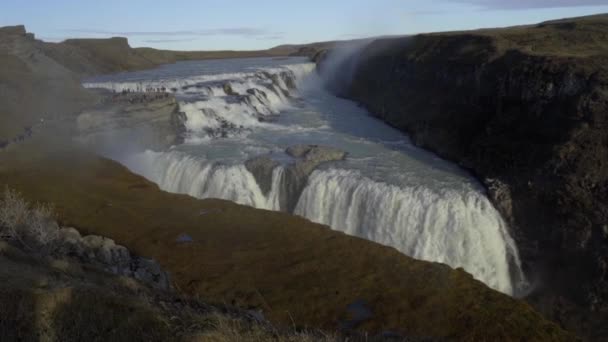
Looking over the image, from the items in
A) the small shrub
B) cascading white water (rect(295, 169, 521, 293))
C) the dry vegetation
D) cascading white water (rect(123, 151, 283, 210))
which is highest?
the dry vegetation

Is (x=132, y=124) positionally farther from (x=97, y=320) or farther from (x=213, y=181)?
(x=97, y=320)

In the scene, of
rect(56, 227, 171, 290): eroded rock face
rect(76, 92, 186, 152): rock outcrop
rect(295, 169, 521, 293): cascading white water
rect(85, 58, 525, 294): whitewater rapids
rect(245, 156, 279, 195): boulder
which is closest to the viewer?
rect(56, 227, 171, 290): eroded rock face

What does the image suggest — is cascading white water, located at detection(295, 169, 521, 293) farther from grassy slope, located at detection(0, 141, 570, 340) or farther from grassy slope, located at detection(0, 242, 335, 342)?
grassy slope, located at detection(0, 242, 335, 342)

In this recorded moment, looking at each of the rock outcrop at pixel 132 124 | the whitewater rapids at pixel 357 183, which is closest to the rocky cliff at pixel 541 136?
the whitewater rapids at pixel 357 183

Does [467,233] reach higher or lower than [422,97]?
lower

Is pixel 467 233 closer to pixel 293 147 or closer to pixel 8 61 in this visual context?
pixel 293 147

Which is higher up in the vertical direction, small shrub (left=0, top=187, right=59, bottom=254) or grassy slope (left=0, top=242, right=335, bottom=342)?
grassy slope (left=0, top=242, right=335, bottom=342)

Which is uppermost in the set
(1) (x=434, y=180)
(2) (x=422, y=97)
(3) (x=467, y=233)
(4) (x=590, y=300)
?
(2) (x=422, y=97)

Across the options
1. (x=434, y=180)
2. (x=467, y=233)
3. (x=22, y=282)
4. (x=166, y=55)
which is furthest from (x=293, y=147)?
(x=166, y=55)

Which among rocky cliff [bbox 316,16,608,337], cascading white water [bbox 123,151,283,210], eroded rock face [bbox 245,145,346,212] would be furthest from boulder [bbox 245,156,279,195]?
rocky cliff [bbox 316,16,608,337]
